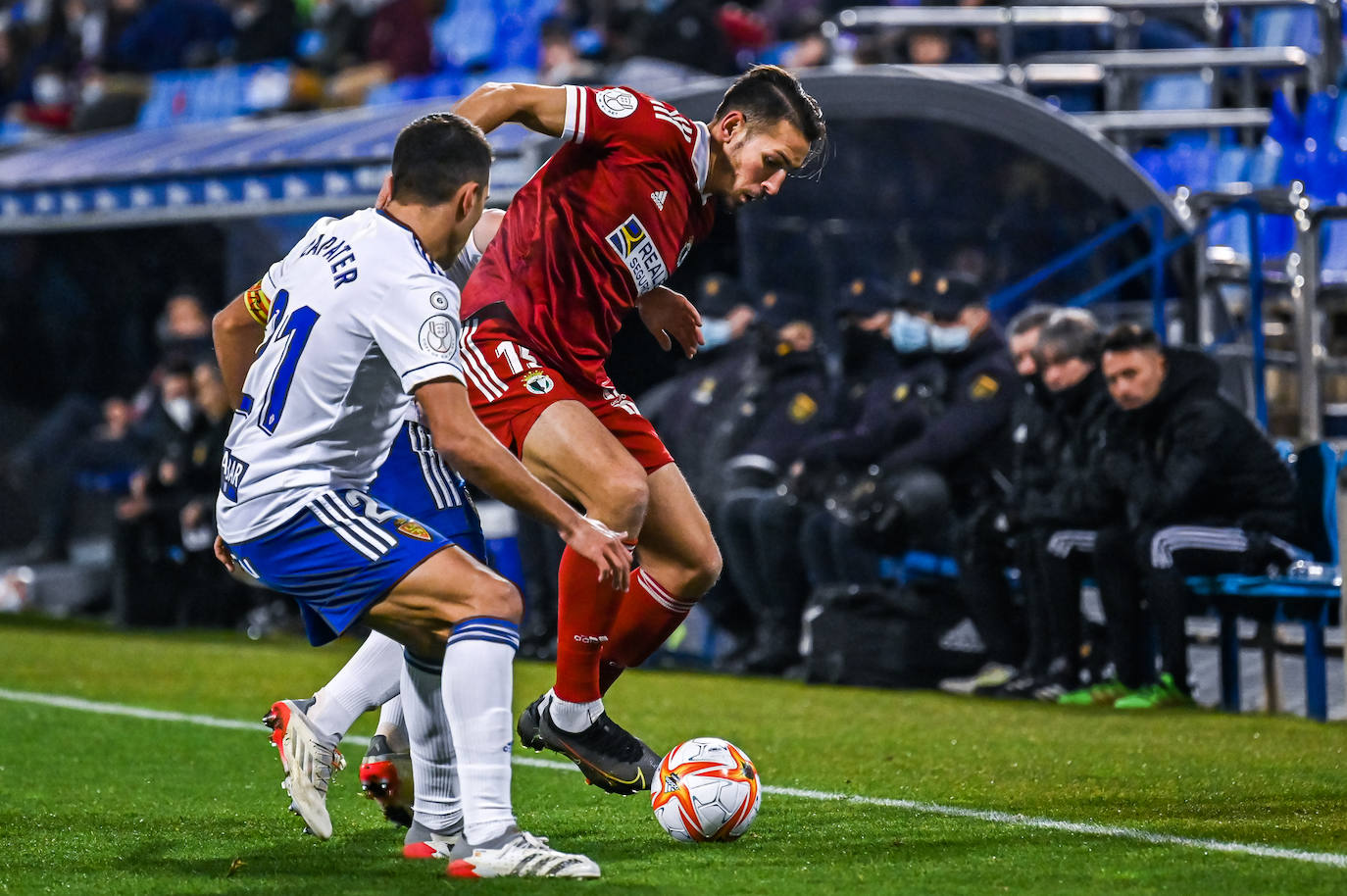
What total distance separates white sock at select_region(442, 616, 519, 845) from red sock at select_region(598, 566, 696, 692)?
4.95 feet

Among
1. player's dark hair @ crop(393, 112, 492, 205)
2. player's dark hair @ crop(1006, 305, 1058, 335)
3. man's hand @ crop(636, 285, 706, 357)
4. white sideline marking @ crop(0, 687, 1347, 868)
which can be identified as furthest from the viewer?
player's dark hair @ crop(1006, 305, 1058, 335)

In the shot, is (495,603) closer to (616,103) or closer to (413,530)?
(413,530)

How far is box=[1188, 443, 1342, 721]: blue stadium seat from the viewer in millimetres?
8406

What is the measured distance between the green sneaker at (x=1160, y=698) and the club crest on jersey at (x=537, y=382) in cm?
396

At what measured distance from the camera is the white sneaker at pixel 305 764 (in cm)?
498

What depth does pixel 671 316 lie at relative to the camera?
20.3ft

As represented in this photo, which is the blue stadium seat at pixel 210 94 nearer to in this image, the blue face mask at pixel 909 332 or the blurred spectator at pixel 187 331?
the blurred spectator at pixel 187 331

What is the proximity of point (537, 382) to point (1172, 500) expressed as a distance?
3.97 metres

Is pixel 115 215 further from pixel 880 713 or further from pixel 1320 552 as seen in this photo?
Result: pixel 1320 552

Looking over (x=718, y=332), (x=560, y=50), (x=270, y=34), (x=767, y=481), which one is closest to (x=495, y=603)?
(x=767, y=481)

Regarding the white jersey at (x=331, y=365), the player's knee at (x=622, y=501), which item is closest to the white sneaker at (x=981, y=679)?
the player's knee at (x=622, y=501)

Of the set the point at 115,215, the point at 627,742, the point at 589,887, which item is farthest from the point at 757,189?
the point at 115,215

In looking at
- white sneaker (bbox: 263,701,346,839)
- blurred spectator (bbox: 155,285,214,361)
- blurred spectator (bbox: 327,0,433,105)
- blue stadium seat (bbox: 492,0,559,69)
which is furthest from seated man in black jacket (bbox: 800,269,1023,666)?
blurred spectator (bbox: 327,0,433,105)

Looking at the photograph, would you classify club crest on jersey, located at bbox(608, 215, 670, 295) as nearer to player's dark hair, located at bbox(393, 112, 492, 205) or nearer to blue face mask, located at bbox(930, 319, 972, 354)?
player's dark hair, located at bbox(393, 112, 492, 205)
